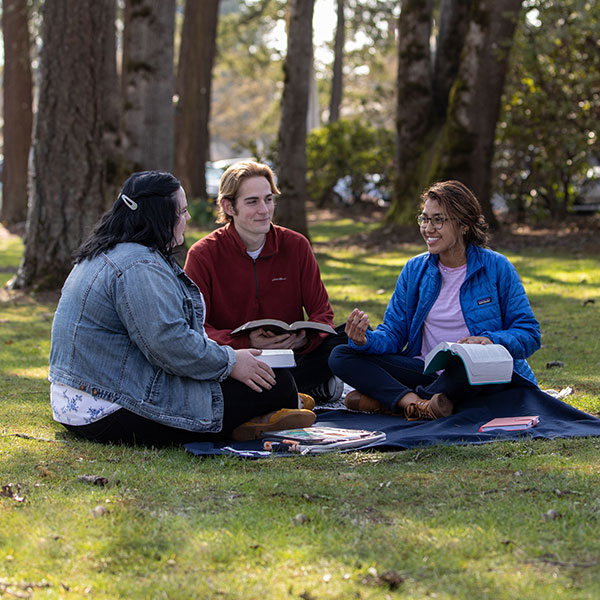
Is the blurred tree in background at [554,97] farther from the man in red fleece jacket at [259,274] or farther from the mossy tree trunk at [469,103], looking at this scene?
the man in red fleece jacket at [259,274]

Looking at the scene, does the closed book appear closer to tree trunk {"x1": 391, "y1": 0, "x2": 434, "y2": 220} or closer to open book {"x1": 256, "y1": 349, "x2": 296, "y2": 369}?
open book {"x1": 256, "y1": 349, "x2": 296, "y2": 369}

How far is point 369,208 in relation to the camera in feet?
79.8

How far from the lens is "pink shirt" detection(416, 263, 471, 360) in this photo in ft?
18.8

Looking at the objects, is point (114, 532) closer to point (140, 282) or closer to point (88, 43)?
point (140, 282)

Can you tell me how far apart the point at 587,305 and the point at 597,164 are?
8144 mm

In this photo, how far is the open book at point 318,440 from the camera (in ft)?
15.8

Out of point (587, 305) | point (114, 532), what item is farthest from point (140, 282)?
point (587, 305)

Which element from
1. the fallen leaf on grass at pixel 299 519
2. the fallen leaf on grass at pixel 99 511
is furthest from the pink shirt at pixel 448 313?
the fallen leaf on grass at pixel 99 511

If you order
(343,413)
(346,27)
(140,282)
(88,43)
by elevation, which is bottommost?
(343,413)

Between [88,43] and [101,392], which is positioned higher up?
[88,43]

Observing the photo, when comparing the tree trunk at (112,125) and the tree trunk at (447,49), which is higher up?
the tree trunk at (447,49)

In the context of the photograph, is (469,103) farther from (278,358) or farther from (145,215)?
(145,215)

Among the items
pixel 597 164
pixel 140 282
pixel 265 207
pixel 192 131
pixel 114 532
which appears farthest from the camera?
pixel 192 131

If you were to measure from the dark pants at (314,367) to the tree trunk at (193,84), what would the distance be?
1621cm
